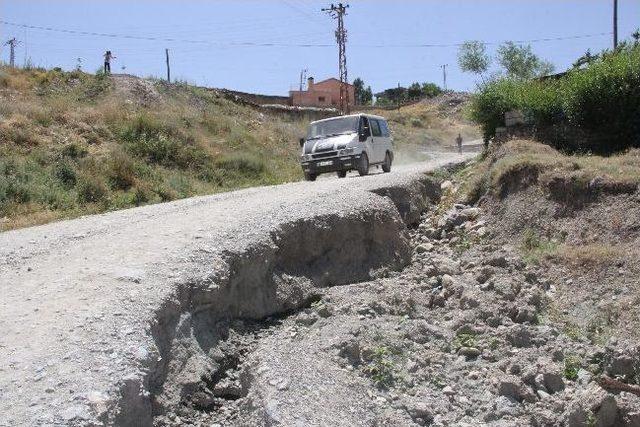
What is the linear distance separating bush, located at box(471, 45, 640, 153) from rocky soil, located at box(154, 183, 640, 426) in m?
6.55

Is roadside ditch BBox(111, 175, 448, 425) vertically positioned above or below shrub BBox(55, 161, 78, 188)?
below

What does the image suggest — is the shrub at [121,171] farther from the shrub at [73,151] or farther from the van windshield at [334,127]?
the van windshield at [334,127]

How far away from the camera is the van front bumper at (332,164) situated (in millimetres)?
17406

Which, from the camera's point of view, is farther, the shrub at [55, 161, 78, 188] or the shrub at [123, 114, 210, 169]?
the shrub at [123, 114, 210, 169]

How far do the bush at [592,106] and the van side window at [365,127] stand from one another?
13.2ft

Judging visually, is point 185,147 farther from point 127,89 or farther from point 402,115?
point 402,115

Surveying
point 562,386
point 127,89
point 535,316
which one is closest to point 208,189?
point 127,89

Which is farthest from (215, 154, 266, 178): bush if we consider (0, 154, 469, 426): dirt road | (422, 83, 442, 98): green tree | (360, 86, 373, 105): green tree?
(360, 86, 373, 105): green tree

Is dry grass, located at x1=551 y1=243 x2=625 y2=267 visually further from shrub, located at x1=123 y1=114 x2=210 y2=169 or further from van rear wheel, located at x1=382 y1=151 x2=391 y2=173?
shrub, located at x1=123 y1=114 x2=210 y2=169

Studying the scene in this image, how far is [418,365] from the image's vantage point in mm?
7027

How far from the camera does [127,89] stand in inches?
1187

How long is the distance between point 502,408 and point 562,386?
787mm

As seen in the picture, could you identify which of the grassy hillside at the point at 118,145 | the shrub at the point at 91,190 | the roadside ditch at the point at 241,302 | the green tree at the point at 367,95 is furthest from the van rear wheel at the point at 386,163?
the green tree at the point at 367,95

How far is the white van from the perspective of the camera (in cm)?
1750
